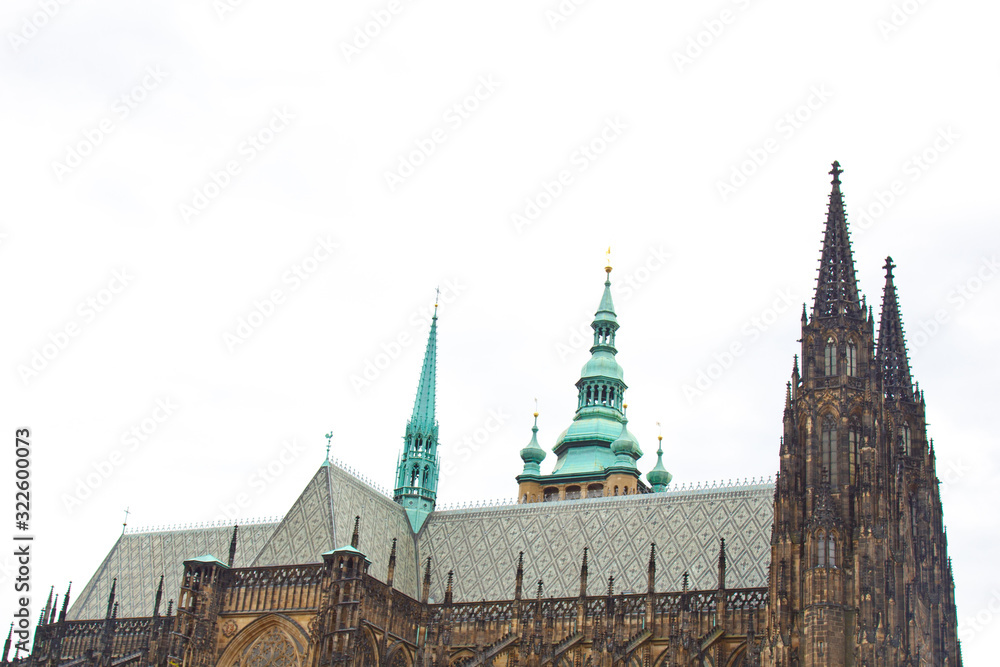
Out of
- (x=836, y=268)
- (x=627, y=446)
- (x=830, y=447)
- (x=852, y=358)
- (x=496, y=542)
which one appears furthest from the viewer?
(x=627, y=446)

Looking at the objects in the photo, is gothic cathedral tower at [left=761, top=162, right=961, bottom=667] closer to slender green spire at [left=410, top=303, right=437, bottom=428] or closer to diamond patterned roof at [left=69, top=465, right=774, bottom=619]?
diamond patterned roof at [left=69, top=465, right=774, bottom=619]

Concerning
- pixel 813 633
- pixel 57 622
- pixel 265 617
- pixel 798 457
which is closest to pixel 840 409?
pixel 798 457

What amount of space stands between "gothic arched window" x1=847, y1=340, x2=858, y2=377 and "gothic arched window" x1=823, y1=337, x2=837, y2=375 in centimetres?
48

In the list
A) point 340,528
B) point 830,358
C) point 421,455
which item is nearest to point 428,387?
point 421,455

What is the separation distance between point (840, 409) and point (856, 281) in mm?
6412

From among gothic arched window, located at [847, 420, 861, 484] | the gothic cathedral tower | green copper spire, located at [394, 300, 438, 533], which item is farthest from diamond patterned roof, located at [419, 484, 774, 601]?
gothic arched window, located at [847, 420, 861, 484]

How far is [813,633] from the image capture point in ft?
130

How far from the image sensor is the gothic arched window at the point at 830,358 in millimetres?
45500

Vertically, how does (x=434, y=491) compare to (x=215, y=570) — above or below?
above

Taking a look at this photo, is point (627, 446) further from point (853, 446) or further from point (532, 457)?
point (853, 446)

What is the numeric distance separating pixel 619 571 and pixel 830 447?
1145 centimetres

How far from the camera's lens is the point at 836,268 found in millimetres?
48312

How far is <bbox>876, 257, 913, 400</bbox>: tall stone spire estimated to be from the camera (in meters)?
52.7

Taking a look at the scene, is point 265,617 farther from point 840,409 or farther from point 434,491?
point 840,409
